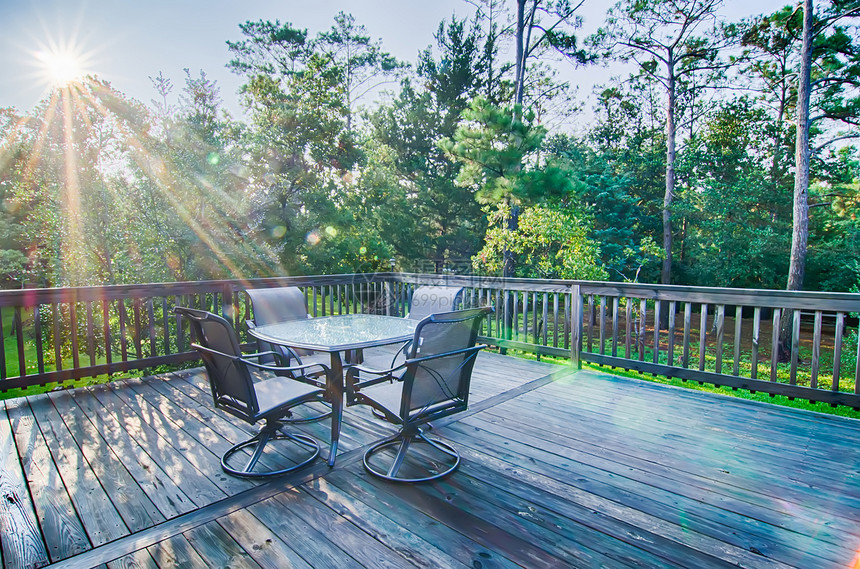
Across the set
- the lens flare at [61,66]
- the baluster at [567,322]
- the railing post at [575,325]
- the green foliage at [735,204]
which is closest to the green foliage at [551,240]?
the baluster at [567,322]

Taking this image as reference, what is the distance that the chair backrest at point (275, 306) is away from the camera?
3570 millimetres

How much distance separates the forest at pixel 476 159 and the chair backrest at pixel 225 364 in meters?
6.68

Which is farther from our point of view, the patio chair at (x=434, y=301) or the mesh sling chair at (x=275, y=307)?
the patio chair at (x=434, y=301)

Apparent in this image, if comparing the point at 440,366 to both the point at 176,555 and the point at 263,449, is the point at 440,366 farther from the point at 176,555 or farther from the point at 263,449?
the point at 176,555

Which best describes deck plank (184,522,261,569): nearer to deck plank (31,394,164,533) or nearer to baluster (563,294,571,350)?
deck plank (31,394,164,533)

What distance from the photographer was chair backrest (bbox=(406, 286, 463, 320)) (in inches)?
145

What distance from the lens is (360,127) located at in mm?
16953

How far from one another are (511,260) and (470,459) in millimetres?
6864

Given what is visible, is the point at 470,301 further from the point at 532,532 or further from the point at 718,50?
the point at 718,50

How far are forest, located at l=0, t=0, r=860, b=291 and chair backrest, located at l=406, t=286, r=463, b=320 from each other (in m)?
4.58

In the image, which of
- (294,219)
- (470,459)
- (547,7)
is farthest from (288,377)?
(547,7)

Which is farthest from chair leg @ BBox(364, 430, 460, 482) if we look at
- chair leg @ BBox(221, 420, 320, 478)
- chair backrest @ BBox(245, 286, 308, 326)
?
chair backrest @ BBox(245, 286, 308, 326)

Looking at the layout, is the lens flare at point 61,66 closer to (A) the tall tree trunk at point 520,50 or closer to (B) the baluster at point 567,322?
(A) the tall tree trunk at point 520,50

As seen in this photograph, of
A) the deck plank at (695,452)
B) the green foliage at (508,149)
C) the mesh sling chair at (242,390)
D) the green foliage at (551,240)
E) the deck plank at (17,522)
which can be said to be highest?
the green foliage at (508,149)
